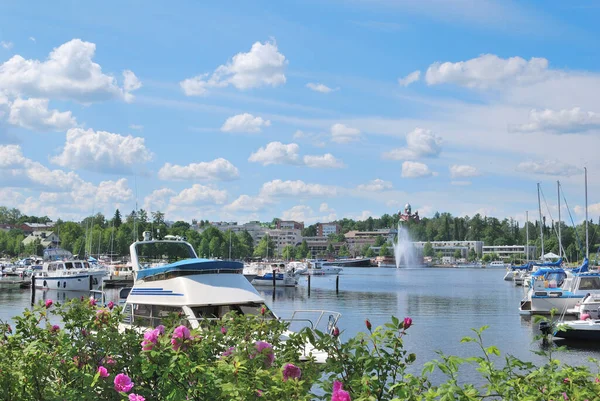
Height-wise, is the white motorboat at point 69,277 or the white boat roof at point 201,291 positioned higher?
the white boat roof at point 201,291

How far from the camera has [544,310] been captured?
151ft

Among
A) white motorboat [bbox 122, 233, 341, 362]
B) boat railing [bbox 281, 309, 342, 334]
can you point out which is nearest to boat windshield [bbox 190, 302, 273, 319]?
white motorboat [bbox 122, 233, 341, 362]

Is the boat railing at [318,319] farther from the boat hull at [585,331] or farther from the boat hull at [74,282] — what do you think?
the boat hull at [74,282]

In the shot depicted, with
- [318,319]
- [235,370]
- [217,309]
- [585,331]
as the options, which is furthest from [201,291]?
[585,331]

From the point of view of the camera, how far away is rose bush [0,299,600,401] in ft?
17.4

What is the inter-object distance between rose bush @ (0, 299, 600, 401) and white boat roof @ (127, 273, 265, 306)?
11477mm

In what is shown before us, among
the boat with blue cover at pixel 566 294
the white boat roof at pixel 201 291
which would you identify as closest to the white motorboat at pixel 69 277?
the boat with blue cover at pixel 566 294

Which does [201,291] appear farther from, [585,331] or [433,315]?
[433,315]

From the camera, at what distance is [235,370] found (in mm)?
5742

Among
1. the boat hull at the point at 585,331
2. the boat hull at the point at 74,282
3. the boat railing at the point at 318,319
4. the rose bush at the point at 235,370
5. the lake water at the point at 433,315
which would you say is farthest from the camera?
the boat hull at the point at 74,282

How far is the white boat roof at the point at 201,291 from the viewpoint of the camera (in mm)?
19188

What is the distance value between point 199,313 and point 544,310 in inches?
1313

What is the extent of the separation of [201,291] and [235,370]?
13.9 meters

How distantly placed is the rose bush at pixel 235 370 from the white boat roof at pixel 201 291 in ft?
37.7
